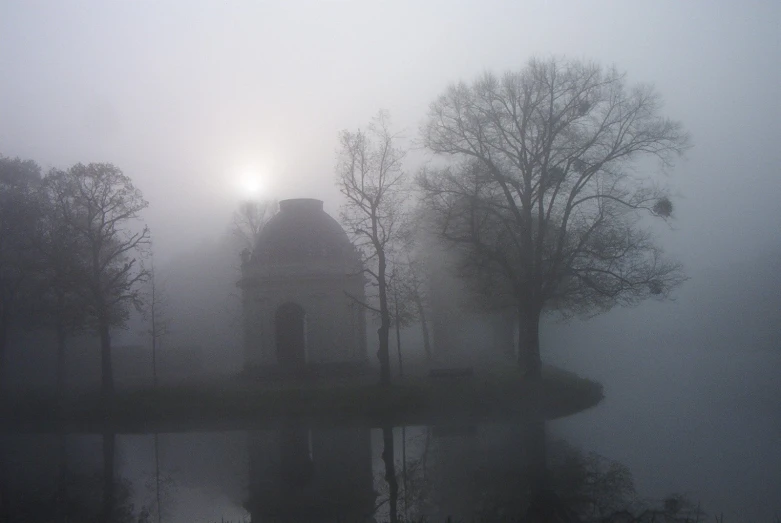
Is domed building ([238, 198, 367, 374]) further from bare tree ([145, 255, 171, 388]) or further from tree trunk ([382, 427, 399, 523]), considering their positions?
tree trunk ([382, 427, 399, 523])

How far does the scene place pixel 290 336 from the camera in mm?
34094

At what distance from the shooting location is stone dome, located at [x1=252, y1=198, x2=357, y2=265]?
33812 millimetres

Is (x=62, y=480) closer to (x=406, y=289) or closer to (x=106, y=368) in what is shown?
(x=106, y=368)

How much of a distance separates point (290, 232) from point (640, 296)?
17.5 metres

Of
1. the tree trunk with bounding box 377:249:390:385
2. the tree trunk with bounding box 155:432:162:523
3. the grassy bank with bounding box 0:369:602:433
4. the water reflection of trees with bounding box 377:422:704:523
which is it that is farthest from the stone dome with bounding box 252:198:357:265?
the water reflection of trees with bounding box 377:422:704:523

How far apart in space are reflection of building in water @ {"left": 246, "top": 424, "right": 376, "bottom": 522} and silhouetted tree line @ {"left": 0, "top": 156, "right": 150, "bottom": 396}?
12.2 m

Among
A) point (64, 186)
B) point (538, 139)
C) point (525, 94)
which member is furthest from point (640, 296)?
point (64, 186)

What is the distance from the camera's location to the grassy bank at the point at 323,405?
78.1 ft

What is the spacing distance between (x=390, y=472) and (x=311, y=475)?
175 cm

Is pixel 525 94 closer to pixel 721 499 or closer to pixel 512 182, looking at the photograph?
pixel 512 182

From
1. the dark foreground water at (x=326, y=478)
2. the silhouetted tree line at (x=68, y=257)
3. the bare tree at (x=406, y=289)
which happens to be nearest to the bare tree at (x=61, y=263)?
the silhouetted tree line at (x=68, y=257)

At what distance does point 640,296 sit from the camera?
25.9 metres

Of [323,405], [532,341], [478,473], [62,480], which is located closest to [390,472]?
[478,473]

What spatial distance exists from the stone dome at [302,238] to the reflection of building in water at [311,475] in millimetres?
13430
